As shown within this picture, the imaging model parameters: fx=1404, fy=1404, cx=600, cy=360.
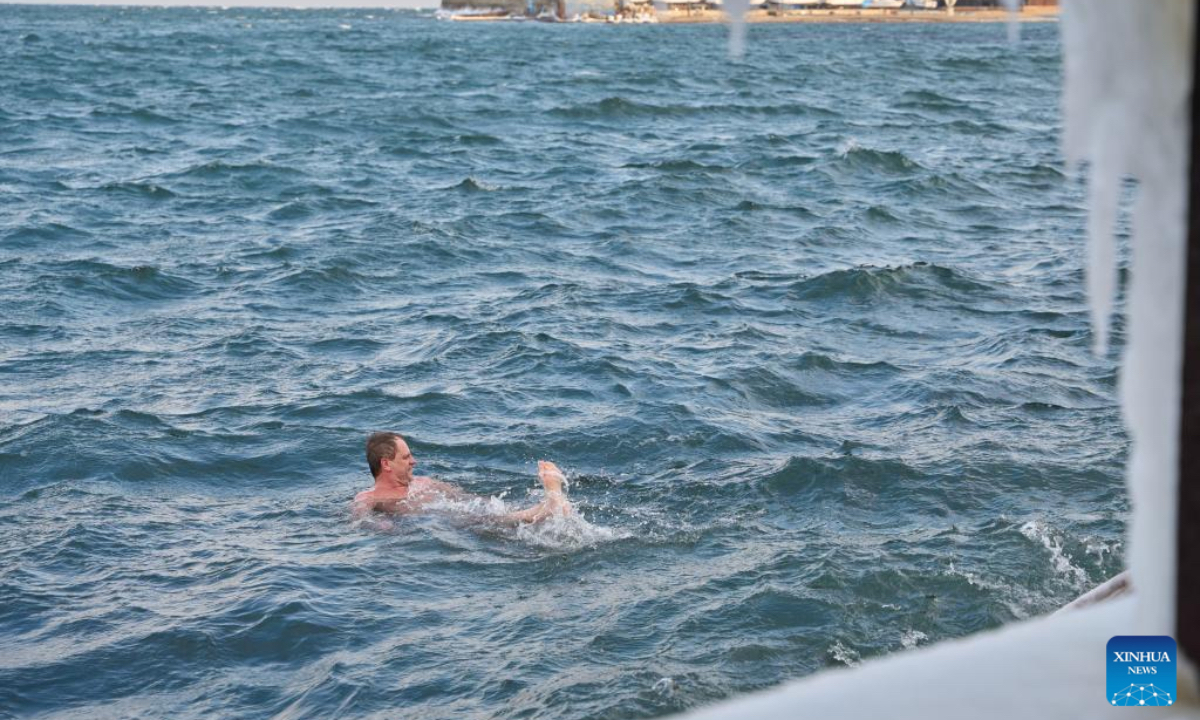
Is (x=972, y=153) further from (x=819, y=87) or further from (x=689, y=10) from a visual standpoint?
(x=689, y=10)

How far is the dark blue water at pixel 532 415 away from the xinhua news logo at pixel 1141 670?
14.3 ft

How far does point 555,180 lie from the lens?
20.9 m

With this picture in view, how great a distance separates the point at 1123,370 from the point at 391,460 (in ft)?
23.6

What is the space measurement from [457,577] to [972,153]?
17101 millimetres

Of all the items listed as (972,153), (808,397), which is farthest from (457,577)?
(972,153)

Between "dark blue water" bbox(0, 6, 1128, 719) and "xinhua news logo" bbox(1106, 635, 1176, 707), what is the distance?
435 centimetres

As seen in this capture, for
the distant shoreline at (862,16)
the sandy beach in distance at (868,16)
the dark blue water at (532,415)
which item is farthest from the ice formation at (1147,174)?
the distant shoreline at (862,16)

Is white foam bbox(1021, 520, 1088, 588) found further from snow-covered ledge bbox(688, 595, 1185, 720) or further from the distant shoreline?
the distant shoreline

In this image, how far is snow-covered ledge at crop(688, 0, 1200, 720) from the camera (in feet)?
6.15

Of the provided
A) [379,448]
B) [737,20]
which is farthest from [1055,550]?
[737,20]

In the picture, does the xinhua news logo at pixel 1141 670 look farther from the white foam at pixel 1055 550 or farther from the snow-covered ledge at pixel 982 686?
the white foam at pixel 1055 550

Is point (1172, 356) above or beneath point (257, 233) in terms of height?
above

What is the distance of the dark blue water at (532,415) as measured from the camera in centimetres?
709

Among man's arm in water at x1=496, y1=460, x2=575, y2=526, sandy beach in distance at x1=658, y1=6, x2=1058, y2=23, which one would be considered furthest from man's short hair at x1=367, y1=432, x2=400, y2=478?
sandy beach in distance at x1=658, y1=6, x2=1058, y2=23
